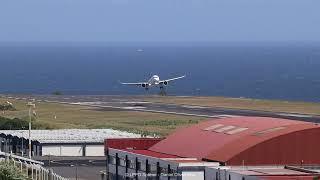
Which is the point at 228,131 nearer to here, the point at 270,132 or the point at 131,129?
the point at 270,132

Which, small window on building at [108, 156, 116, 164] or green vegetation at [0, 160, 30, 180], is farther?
small window on building at [108, 156, 116, 164]

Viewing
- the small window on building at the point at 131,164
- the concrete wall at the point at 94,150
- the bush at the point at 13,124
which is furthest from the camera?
the bush at the point at 13,124

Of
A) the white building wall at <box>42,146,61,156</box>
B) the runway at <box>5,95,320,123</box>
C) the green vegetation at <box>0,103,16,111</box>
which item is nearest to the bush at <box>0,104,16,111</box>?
the green vegetation at <box>0,103,16,111</box>

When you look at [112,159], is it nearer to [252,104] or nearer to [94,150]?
[94,150]

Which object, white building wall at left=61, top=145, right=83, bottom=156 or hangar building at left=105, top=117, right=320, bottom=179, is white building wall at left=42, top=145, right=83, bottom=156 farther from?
hangar building at left=105, top=117, right=320, bottom=179

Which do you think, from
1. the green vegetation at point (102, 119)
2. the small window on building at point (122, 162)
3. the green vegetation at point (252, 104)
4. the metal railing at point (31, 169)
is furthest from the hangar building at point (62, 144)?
the green vegetation at point (252, 104)

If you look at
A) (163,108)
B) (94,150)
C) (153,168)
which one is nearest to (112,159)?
(153,168)

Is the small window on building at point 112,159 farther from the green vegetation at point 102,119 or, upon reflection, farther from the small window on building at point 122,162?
the green vegetation at point 102,119

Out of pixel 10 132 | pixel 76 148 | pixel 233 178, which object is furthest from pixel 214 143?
pixel 10 132
